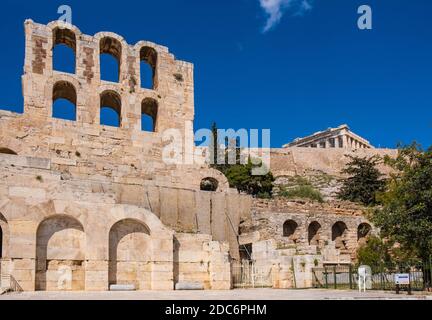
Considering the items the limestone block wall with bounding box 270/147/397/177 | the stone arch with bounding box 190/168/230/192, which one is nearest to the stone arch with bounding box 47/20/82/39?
the stone arch with bounding box 190/168/230/192

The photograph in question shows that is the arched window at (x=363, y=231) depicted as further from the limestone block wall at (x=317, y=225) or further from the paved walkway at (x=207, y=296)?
the paved walkway at (x=207, y=296)

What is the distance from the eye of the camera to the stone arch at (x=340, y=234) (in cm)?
3703

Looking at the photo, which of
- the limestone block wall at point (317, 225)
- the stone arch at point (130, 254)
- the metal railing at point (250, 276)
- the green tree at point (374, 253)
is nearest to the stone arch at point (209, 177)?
the limestone block wall at point (317, 225)

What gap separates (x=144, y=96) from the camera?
1380 inches

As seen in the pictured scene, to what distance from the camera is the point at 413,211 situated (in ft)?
73.4

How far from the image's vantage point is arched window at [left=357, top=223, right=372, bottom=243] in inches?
1501

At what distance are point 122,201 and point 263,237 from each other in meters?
7.21

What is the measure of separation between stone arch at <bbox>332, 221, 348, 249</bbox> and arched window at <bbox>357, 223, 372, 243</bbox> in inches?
50.7

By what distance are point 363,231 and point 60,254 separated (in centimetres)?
2261

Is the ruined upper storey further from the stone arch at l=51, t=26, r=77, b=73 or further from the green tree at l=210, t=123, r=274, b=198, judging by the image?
the green tree at l=210, t=123, r=274, b=198

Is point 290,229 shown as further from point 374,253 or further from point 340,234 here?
point 374,253

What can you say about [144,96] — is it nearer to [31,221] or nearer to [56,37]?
[56,37]

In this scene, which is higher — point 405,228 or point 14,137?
point 14,137
